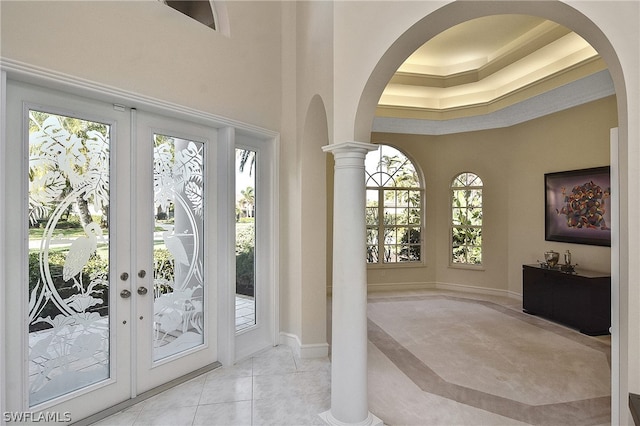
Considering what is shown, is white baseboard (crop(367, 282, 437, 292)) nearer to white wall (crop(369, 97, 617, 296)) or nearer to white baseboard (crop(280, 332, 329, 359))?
white wall (crop(369, 97, 617, 296))

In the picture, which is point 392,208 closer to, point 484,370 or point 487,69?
point 487,69

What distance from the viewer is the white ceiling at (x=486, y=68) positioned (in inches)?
183

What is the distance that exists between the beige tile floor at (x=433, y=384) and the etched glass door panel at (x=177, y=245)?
1.46ft

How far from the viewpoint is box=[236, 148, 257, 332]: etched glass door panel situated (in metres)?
3.59

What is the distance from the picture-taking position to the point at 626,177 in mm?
1501

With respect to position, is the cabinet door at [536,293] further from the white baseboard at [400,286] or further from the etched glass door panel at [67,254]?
the etched glass door panel at [67,254]

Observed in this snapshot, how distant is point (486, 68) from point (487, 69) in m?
0.02

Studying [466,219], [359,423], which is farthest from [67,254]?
[466,219]

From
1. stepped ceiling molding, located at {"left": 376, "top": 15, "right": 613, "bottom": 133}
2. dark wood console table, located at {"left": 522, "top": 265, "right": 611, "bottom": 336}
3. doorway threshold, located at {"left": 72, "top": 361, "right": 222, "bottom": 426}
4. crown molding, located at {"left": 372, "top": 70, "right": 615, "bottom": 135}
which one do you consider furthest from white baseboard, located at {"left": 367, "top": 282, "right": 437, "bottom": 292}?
doorway threshold, located at {"left": 72, "top": 361, "right": 222, "bottom": 426}

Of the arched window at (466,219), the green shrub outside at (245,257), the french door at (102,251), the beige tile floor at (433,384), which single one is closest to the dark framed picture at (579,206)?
the arched window at (466,219)

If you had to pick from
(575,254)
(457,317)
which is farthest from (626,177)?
(575,254)

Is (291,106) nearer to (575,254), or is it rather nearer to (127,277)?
(127,277)

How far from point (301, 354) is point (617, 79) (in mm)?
3234

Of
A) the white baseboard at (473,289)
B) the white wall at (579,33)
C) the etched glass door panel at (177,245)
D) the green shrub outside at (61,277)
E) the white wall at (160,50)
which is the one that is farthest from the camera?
the white baseboard at (473,289)
